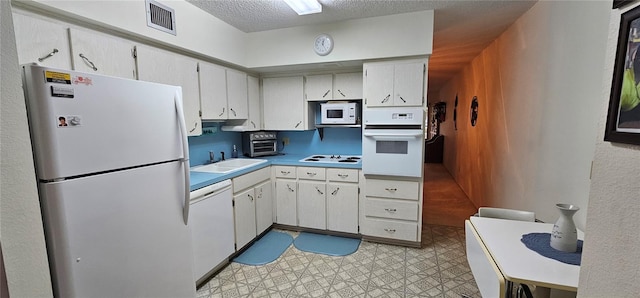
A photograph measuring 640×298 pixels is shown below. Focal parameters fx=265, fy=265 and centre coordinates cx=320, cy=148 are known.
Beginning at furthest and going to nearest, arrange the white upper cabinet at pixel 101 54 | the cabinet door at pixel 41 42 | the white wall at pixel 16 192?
the white upper cabinet at pixel 101 54 < the cabinet door at pixel 41 42 < the white wall at pixel 16 192

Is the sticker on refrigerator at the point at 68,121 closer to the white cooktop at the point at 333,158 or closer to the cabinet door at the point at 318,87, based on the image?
the white cooktop at the point at 333,158

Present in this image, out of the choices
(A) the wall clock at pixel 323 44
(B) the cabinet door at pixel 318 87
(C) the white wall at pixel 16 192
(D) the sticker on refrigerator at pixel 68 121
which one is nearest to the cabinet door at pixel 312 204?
(B) the cabinet door at pixel 318 87

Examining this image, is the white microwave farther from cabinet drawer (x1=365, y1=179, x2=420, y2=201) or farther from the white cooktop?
cabinet drawer (x1=365, y1=179, x2=420, y2=201)

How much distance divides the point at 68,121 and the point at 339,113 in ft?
8.23

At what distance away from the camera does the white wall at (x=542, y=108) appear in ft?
5.56

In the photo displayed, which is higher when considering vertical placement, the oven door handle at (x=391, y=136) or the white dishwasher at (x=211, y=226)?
the oven door handle at (x=391, y=136)

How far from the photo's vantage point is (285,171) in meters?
3.25

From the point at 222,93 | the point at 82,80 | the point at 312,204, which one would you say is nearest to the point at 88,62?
the point at 82,80

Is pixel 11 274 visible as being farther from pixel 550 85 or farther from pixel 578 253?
pixel 550 85

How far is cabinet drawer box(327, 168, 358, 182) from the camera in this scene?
304 centimetres

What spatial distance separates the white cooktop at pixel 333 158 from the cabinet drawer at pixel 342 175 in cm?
20

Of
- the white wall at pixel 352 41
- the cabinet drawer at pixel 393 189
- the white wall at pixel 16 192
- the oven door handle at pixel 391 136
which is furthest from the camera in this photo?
the cabinet drawer at pixel 393 189

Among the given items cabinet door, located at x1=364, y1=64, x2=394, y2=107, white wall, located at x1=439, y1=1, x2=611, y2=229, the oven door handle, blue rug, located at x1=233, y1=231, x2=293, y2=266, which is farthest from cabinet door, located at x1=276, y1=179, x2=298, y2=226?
white wall, located at x1=439, y1=1, x2=611, y2=229

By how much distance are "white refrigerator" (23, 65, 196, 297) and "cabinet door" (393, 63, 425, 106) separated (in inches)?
81.0
